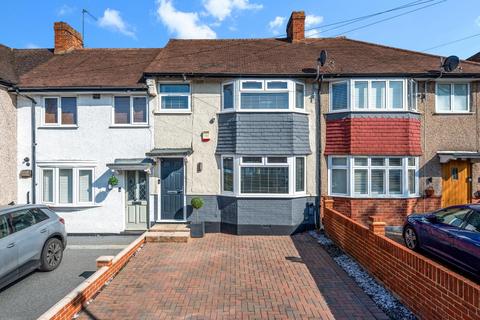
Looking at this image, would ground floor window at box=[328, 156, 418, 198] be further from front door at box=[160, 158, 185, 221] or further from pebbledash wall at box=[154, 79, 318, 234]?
front door at box=[160, 158, 185, 221]

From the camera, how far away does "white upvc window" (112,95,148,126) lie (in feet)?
32.5

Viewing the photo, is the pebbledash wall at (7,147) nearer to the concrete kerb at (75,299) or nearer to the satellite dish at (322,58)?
the concrete kerb at (75,299)

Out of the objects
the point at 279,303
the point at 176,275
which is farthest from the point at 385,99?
the point at 176,275

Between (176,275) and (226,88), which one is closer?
(176,275)

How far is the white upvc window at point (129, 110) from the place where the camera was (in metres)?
9.91

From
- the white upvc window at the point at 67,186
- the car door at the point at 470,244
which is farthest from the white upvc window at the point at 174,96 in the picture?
the car door at the point at 470,244

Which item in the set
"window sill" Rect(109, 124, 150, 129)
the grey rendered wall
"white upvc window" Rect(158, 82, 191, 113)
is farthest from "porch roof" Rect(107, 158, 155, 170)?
the grey rendered wall

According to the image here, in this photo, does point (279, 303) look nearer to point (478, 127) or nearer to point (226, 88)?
point (226, 88)

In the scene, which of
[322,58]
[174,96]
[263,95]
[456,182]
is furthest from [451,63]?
[174,96]

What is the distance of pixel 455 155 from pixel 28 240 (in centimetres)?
1243

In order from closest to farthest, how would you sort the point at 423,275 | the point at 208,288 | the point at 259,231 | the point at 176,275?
the point at 423,275, the point at 208,288, the point at 176,275, the point at 259,231

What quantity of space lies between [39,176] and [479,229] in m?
12.6

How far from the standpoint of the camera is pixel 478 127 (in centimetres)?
968

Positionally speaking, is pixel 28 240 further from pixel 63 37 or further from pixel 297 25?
pixel 297 25
